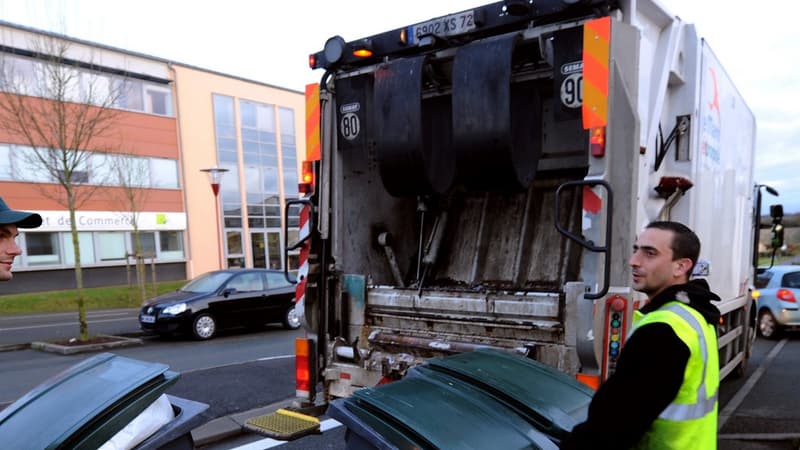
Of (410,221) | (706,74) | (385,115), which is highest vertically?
(706,74)

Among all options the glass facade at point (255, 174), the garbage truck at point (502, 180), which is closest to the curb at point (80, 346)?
the garbage truck at point (502, 180)

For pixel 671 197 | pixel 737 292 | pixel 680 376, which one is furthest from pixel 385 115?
pixel 737 292

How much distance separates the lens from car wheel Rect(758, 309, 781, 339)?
8945mm

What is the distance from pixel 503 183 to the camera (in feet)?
9.80

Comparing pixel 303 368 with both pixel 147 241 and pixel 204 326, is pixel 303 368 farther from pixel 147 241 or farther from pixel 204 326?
pixel 147 241

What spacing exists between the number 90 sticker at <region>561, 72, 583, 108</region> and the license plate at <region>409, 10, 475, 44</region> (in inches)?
27.1

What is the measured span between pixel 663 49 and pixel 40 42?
10007 millimetres

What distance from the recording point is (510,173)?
292 centimetres

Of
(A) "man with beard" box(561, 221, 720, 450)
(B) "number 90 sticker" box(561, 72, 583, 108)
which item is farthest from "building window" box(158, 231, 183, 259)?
(A) "man with beard" box(561, 221, 720, 450)

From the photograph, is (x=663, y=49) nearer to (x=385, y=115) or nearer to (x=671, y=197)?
(x=671, y=197)

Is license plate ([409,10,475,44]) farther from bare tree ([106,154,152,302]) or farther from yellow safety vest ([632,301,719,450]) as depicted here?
bare tree ([106,154,152,302])

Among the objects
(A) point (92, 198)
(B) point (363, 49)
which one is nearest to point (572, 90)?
(B) point (363, 49)

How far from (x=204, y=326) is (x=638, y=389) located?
8920 millimetres

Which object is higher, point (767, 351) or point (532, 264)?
point (532, 264)
